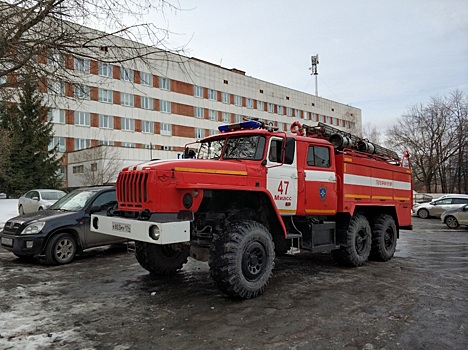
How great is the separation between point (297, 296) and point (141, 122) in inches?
1482

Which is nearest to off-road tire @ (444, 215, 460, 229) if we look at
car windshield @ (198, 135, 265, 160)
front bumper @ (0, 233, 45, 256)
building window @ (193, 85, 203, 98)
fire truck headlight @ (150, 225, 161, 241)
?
car windshield @ (198, 135, 265, 160)

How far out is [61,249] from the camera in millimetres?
8211

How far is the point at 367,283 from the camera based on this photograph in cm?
664

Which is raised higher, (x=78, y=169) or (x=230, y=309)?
(x=78, y=169)

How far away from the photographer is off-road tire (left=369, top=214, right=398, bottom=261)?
8664 millimetres

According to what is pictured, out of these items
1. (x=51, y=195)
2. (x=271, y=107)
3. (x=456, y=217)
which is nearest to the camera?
(x=456, y=217)

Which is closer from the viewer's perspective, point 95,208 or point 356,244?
point 356,244

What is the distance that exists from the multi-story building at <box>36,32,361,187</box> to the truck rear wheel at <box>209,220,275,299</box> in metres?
23.0

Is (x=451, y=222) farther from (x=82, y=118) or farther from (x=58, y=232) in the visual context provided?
(x=82, y=118)

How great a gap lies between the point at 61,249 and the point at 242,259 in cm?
463

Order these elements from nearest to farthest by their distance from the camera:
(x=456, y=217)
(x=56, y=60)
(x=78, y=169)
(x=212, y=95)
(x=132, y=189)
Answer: (x=132, y=189)
(x=56, y=60)
(x=456, y=217)
(x=78, y=169)
(x=212, y=95)

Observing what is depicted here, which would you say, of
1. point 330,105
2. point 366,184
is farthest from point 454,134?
point 366,184

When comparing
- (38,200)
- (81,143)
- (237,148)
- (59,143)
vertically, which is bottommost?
(38,200)

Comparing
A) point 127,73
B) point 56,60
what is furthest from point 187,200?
point 56,60
